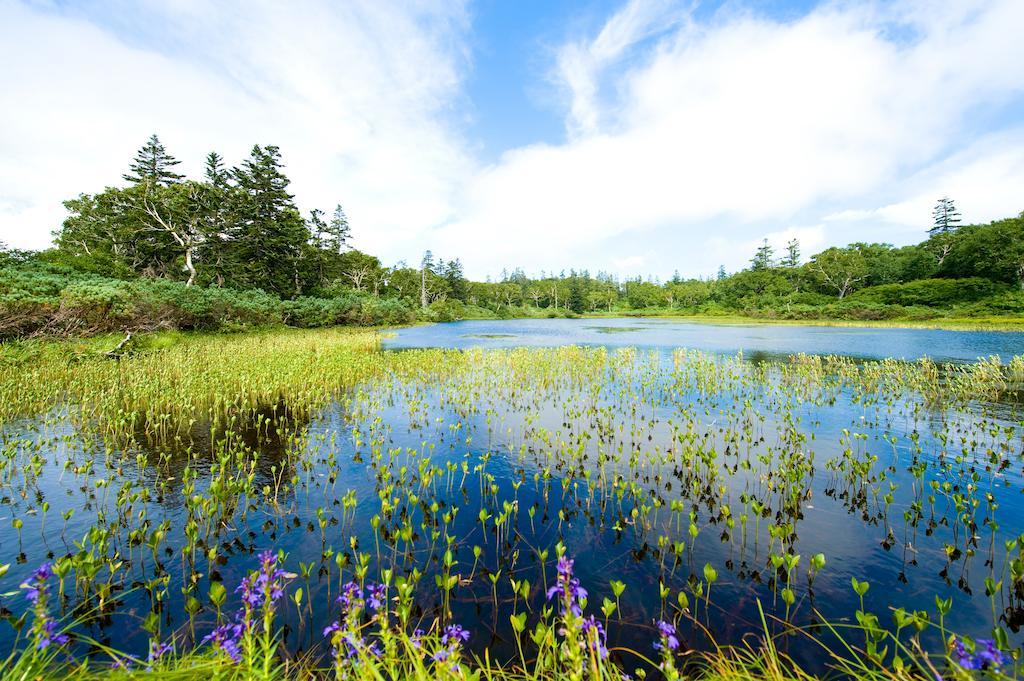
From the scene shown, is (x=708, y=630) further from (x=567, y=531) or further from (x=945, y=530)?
(x=945, y=530)

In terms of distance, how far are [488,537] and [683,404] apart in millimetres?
9345

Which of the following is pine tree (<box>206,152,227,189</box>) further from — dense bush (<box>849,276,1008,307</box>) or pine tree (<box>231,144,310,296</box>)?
dense bush (<box>849,276,1008,307</box>)

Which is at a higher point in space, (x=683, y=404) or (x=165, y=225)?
(x=165, y=225)

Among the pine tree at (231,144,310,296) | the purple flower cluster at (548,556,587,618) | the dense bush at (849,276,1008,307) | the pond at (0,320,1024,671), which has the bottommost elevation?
the pond at (0,320,1024,671)

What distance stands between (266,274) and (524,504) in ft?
185

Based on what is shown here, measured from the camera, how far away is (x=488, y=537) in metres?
5.79

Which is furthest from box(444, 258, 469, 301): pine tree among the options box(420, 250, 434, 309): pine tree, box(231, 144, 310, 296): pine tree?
box(231, 144, 310, 296): pine tree

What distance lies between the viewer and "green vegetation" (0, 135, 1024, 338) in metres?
22.8

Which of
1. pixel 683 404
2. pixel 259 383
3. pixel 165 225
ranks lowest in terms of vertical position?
pixel 683 404

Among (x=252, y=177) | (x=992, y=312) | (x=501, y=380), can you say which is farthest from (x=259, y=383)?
(x=992, y=312)

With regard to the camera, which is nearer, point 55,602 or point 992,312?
point 55,602

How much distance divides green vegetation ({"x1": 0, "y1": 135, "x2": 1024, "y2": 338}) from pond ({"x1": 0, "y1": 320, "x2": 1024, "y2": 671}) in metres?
13.7

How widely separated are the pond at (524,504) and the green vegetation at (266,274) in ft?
44.9

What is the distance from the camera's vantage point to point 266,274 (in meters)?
51.6
